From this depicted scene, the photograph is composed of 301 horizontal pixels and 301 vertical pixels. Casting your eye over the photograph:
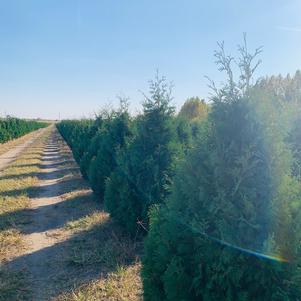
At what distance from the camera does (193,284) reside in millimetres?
3279

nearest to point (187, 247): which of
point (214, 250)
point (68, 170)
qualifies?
point (214, 250)

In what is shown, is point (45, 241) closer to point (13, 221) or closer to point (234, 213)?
point (13, 221)

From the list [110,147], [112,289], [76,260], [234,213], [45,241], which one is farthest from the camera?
[110,147]

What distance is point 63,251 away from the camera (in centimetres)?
745

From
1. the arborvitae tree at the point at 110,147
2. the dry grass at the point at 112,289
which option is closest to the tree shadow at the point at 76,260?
the dry grass at the point at 112,289

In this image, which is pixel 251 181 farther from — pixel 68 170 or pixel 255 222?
pixel 68 170

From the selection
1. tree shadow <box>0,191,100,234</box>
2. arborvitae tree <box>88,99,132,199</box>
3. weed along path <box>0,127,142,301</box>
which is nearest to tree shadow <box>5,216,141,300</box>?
weed along path <box>0,127,142,301</box>

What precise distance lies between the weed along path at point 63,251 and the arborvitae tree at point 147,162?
703 millimetres

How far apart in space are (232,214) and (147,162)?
4.24 m

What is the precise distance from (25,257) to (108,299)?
99.2 inches

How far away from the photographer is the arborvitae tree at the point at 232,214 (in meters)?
3.11

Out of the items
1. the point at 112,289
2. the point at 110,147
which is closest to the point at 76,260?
the point at 112,289

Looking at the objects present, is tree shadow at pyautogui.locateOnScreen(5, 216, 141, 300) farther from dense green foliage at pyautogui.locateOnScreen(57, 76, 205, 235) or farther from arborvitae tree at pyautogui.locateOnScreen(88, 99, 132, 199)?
arborvitae tree at pyautogui.locateOnScreen(88, 99, 132, 199)

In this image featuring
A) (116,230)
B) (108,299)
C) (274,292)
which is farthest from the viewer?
(116,230)
